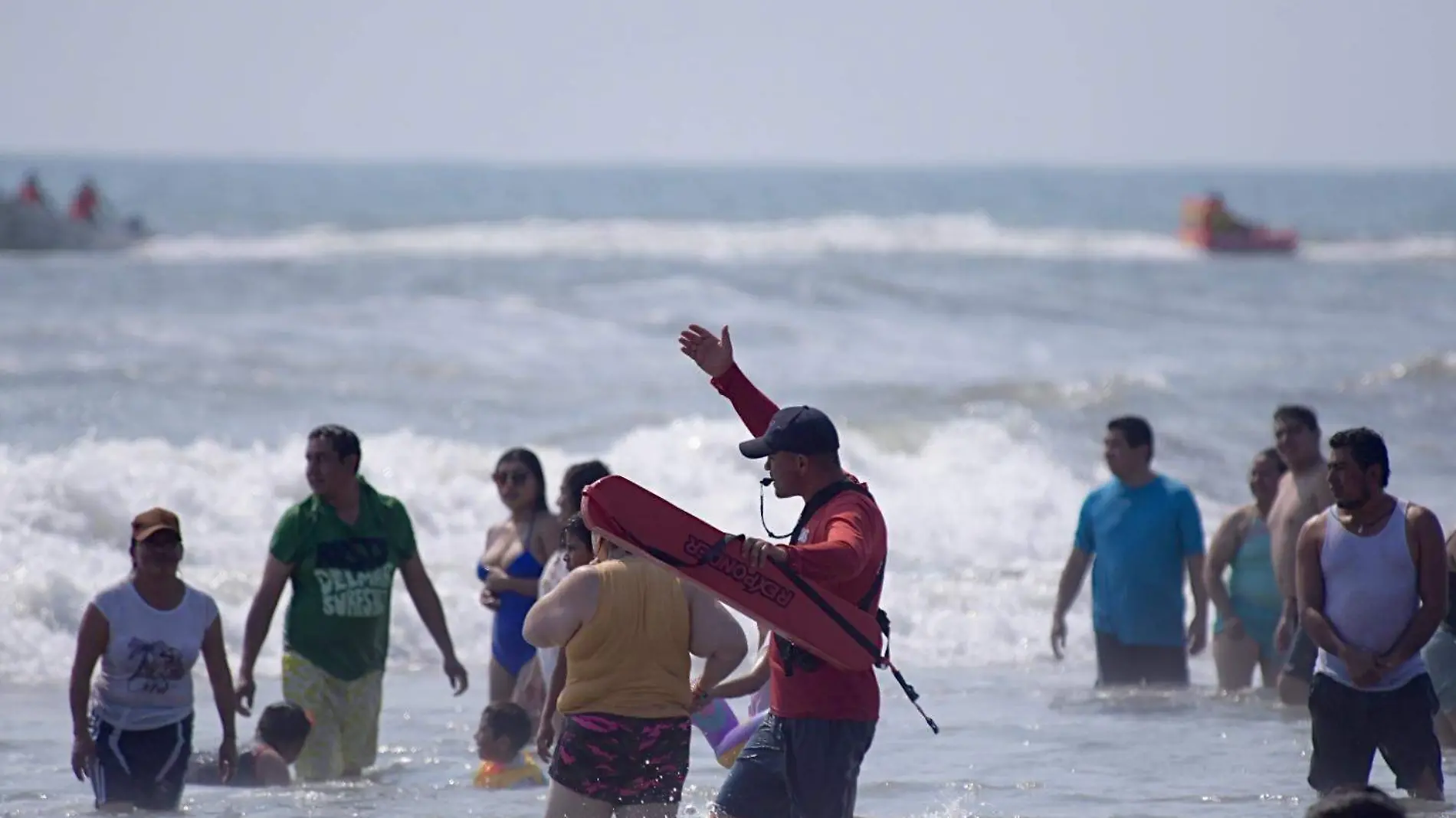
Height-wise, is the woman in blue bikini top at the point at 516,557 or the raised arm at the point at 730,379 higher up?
the raised arm at the point at 730,379

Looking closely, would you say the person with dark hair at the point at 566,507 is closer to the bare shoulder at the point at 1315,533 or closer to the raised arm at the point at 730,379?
the raised arm at the point at 730,379

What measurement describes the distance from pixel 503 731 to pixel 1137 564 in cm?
329

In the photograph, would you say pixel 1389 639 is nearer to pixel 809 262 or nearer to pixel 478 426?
pixel 478 426

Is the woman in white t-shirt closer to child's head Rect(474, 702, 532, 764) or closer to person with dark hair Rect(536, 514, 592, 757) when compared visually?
child's head Rect(474, 702, 532, 764)

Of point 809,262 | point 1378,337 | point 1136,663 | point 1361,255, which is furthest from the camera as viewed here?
point 1361,255

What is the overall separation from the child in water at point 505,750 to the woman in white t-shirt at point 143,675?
4.39 feet

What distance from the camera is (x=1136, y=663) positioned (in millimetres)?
9844

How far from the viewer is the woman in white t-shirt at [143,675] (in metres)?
7.18

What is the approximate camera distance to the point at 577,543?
6.13 m

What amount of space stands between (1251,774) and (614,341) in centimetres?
1813

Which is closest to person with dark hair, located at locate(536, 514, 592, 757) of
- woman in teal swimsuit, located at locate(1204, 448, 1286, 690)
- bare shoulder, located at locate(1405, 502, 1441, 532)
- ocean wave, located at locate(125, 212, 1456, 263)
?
bare shoulder, located at locate(1405, 502, 1441, 532)

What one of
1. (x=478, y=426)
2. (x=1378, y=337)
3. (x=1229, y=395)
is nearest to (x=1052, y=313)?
(x=1378, y=337)

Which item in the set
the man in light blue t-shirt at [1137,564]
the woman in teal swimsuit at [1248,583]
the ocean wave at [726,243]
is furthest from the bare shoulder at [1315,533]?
the ocean wave at [726,243]

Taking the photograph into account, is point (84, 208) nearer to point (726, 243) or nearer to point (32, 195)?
point (32, 195)
